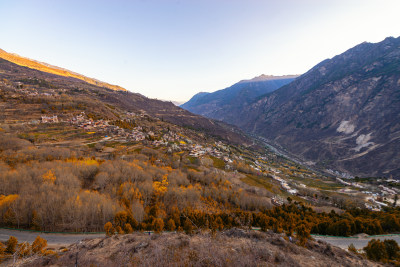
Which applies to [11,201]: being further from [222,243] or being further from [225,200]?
[225,200]

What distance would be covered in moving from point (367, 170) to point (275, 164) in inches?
2455

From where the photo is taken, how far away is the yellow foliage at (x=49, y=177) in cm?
3576

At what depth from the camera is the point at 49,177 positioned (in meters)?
36.5

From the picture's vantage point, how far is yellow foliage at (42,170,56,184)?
3576 cm

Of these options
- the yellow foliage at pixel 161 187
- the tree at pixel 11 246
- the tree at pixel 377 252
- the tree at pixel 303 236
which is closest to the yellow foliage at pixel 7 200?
the tree at pixel 11 246

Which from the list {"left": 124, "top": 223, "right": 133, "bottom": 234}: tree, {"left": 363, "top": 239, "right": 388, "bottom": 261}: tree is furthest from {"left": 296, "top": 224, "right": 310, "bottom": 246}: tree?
{"left": 124, "top": 223, "right": 133, "bottom": 234}: tree

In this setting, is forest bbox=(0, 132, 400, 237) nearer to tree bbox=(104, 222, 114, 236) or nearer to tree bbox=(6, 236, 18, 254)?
tree bbox=(104, 222, 114, 236)

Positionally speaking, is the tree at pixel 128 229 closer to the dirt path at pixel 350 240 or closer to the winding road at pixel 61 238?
the winding road at pixel 61 238

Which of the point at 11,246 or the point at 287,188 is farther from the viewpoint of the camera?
the point at 287,188

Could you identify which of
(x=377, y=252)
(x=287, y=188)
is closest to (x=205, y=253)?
(x=377, y=252)

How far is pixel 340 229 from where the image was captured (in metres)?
29.6

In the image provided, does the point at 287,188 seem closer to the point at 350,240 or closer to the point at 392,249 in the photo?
the point at 350,240

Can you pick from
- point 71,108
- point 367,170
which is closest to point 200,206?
point 71,108

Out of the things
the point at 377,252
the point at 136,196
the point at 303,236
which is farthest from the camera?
the point at 136,196
